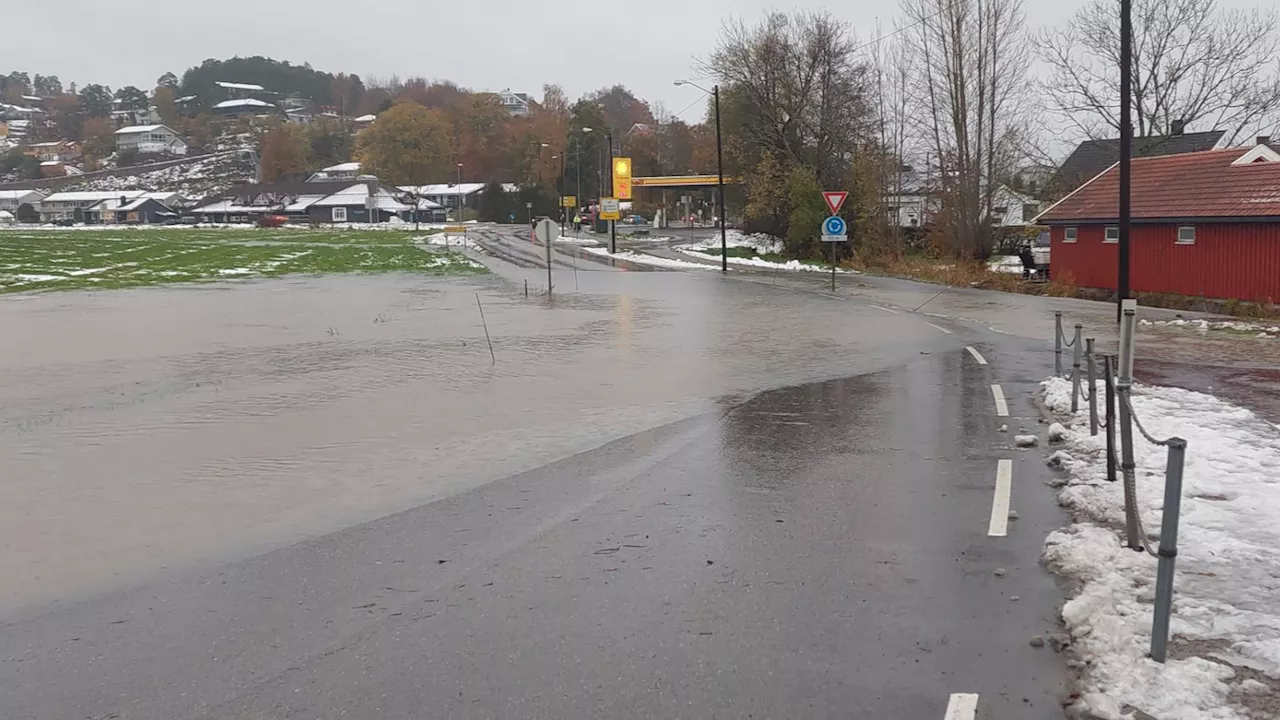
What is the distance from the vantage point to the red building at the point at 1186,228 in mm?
26219

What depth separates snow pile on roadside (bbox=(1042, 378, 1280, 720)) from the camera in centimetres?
429

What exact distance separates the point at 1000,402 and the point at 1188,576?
246 inches

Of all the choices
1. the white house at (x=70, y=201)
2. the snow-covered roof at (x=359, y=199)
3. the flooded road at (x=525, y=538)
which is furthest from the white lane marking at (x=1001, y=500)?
the white house at (x=70, y=201)

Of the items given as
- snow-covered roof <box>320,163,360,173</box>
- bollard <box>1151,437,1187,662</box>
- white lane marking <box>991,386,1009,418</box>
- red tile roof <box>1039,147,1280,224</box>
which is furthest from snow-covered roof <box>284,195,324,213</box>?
bollard <box>1151,437,1187,662</box>

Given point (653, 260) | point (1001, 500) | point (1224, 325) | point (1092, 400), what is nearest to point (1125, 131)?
point (1224, 325)

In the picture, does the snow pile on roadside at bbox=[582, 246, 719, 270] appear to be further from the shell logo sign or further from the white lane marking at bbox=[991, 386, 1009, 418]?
the white lane marking at bbox=[991, 386, 1009, 418]

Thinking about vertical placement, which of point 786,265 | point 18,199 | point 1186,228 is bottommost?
point 786,265

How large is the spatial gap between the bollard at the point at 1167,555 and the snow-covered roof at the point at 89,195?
188546mm

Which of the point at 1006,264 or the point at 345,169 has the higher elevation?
the point at 345,169

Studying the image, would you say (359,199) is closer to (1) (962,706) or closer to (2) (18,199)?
(2) (18,199)

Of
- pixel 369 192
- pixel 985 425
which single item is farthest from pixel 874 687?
pixel 369 192

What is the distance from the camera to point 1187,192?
2952 centimetres

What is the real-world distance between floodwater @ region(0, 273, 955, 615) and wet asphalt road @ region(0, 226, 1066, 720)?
0.79m

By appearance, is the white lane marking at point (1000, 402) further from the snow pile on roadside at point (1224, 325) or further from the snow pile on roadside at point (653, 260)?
the snow pile on roadside at point (653, 260)
